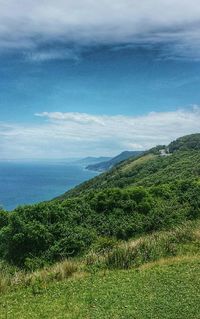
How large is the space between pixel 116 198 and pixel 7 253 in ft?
21.4

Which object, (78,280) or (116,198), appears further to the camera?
(116,198)

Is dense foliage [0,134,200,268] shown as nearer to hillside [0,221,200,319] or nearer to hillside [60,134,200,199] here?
hillside [0,221,200,319]

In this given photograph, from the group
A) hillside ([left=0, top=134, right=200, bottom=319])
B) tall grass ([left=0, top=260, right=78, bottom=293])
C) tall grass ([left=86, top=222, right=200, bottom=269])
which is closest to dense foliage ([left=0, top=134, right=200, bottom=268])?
hillside ([left=0, top=134, right=200, bottom=319])

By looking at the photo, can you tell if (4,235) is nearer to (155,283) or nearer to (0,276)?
(0,276)

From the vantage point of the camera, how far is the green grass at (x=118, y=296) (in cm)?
1063

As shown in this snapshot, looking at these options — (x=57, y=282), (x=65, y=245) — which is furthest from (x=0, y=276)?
(x=65, y=245)

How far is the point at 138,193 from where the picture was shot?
23.7 metres

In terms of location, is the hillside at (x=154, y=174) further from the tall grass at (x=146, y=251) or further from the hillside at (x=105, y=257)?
the tall grass at (x=146, y=251)

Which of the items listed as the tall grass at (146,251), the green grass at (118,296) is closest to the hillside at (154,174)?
the tall grass at (146,251)

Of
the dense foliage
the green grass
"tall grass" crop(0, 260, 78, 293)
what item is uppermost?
the dense foliage

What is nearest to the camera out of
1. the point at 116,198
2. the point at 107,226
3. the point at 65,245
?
the point at 65,245

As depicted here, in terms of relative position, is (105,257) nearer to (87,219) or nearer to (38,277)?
(38,277)

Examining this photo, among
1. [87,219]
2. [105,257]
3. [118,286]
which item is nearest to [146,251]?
[105,257]

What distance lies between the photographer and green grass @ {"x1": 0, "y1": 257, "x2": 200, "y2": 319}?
34.9ft
